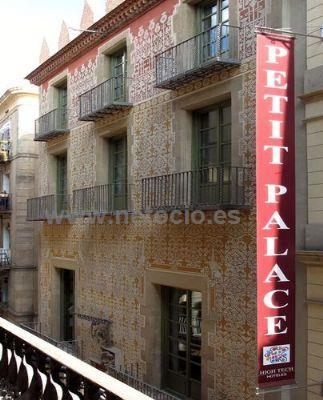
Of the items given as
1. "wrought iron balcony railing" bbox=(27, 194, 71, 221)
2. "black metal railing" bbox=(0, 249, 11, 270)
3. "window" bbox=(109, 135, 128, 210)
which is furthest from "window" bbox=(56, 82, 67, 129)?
"black metal railing" bbox=(0, 249, 11, 270)

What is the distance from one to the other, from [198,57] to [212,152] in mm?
1896

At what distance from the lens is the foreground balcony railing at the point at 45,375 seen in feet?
9.36

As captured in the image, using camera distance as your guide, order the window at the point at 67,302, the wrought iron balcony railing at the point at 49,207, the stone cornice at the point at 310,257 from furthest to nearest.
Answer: the window at the point at 67,302 < the wrought iron balcony railing at the point at 49,207 < the stone cornice at the point at 310,257

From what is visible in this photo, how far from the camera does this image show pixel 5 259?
80.8ft

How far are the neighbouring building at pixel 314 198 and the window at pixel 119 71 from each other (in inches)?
241

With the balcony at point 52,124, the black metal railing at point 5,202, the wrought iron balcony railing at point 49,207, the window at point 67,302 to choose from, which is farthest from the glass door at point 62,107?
the black metal railing at point 5,202

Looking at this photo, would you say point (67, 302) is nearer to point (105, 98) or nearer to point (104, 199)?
point (104, 199)

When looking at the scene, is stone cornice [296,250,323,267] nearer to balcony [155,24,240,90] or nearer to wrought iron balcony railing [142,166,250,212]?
wrought iron balcony railing [142,166,250,212]

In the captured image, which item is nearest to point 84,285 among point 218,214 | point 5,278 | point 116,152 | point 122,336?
point 122,336

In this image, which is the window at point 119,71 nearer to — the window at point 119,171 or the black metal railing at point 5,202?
the window at point 119,171

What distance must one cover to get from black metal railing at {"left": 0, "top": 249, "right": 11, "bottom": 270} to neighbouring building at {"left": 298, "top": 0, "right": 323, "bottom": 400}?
1832 centimetres

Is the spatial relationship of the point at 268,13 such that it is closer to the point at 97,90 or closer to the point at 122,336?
the point at 97,90

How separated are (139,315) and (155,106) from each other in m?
4.74

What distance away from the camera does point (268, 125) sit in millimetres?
7176
